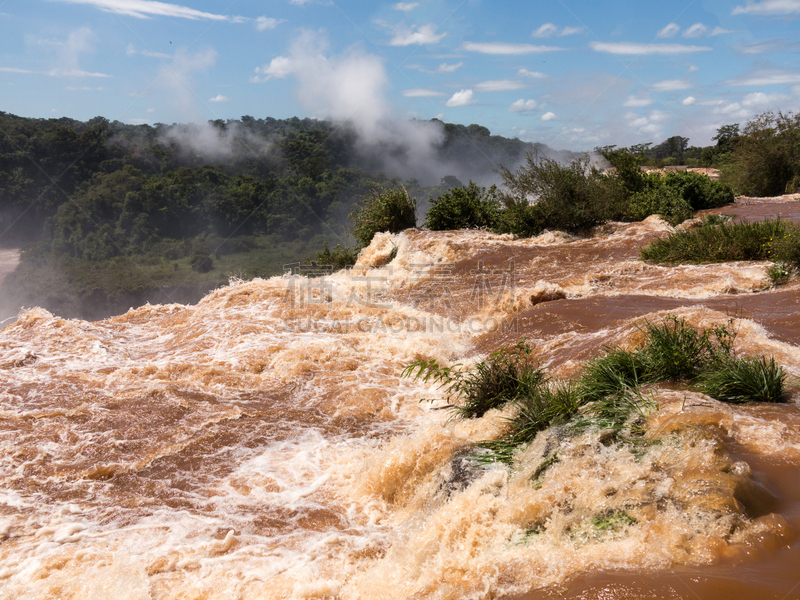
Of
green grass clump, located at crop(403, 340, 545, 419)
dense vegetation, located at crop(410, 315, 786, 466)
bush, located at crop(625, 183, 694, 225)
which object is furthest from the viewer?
bush, located at crop(625, 183, 694, 225)

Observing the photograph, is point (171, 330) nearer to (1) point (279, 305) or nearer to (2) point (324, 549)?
(1) point (279, 305)

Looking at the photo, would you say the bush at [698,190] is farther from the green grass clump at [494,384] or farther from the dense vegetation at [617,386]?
the green grass clump at [494,384]

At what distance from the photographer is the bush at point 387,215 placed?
48.9 ft

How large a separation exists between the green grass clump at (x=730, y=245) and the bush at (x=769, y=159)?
1131cm

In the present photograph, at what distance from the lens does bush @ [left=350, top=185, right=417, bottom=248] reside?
1491cm

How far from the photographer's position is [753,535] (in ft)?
8.38

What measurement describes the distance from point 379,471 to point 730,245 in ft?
24.3

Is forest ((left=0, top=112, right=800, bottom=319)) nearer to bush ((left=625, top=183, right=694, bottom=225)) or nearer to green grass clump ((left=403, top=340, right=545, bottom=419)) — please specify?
bush ((left=625, top=183, right=694, bottom=225))

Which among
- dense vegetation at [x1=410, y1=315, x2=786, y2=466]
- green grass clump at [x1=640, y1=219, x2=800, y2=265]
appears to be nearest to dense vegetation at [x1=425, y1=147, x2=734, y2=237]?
green grass clump at [x1=640, y1=219, x2=800, y2=265]

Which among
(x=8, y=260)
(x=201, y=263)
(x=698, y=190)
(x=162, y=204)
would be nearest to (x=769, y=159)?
(x=698, y=190)

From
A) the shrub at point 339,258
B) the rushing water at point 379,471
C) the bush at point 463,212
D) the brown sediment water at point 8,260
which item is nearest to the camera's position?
the rushing water at point 379,471

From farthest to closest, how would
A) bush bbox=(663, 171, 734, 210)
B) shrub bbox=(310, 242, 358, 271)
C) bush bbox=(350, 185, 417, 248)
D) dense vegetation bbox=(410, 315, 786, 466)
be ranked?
shrub bbox=(310, 242, 358, 271) → bush bbox=(350, 185, 417, 248) → bush bbox=(663, 171, 734, 210) → dense vegetation bbox=(410, 315, 786, 466)

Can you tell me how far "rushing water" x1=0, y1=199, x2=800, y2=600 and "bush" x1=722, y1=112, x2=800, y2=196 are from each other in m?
12.6

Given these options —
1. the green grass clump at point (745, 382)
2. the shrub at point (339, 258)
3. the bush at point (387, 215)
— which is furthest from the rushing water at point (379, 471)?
the shrub at point (339, 258)
